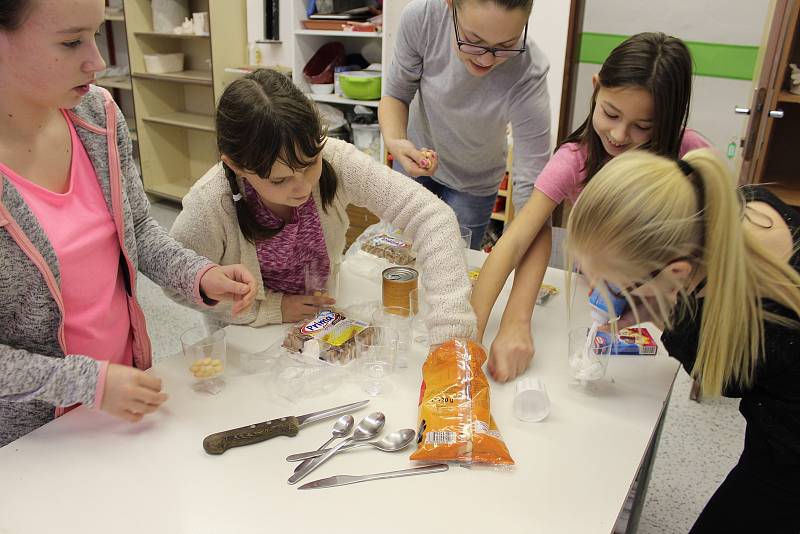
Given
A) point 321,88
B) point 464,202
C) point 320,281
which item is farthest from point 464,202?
point 321,88

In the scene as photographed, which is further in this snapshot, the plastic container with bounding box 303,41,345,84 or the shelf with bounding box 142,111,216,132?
the shelf with bounding box 142,111,216,132

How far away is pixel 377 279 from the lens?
1495mm

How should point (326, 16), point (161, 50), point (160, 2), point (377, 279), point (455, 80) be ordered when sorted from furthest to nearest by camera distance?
point (161, 50) → point (160, 2) → point (326, 16) → point (455, 80) → point (377, 279)

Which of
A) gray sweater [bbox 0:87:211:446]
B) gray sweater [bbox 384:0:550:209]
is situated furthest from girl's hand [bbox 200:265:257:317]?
gray sweater [bbox 384:0:550:209]

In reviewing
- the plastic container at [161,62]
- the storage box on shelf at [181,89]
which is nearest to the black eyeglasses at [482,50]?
the storage box on shelf at [181,89]

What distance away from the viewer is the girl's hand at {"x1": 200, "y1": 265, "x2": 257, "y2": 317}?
1.13 metres

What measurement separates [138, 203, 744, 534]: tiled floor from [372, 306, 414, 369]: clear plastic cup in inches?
40.0

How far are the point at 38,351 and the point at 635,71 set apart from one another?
48.0 inches

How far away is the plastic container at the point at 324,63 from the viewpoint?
3.44 meters

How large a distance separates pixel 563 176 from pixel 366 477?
82cm

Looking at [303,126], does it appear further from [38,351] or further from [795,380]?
[795,380]

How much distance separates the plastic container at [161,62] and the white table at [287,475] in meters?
3.36

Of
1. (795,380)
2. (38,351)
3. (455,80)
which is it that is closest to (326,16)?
(455,80)

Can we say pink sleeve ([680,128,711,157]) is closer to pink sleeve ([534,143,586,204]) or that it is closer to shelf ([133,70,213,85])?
pink sleeve ([534,143,586,204])
